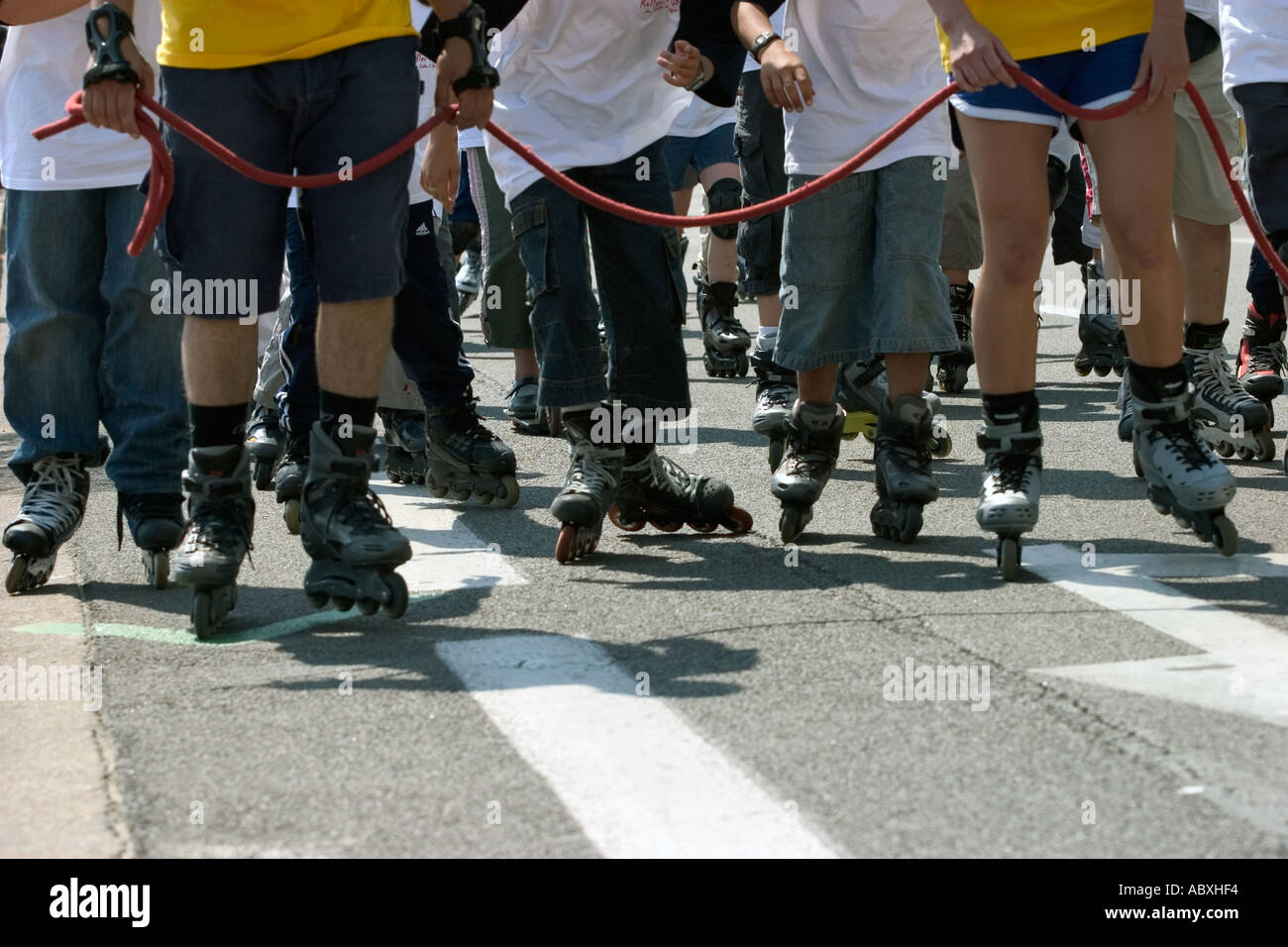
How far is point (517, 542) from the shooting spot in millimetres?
4980

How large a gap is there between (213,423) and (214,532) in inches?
9.6

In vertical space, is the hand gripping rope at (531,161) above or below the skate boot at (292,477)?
above

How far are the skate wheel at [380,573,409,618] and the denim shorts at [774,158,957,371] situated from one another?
1431mm

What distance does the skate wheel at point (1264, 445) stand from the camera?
5684 mm

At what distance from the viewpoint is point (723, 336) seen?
8.35 m

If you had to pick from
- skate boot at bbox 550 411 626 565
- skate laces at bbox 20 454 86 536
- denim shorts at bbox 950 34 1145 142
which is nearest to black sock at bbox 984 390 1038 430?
denim shorts at bbox 950 34 1145 142

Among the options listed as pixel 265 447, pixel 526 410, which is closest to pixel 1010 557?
pixel 265 447

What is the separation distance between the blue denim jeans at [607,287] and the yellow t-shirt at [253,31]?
959mm

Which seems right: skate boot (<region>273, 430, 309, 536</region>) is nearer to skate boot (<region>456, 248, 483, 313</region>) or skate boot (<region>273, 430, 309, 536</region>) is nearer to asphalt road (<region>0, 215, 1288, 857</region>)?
asphalt road (<region>0, 215, 1288, 857</region>)

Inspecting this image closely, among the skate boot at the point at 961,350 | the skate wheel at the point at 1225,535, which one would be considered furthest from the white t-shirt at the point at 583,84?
the skate boot at the point at 961,350

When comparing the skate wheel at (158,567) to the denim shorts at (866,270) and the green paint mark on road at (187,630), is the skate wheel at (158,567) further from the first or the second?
the denim shorts at (866,270)

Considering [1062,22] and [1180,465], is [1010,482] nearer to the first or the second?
[1180,465]

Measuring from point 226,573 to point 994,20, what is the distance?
7.08 ft

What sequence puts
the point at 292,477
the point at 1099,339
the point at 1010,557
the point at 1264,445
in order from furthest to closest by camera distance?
the point at 1099,339
the point at 1264,445
the point at 292,477
the point at 1010,557
